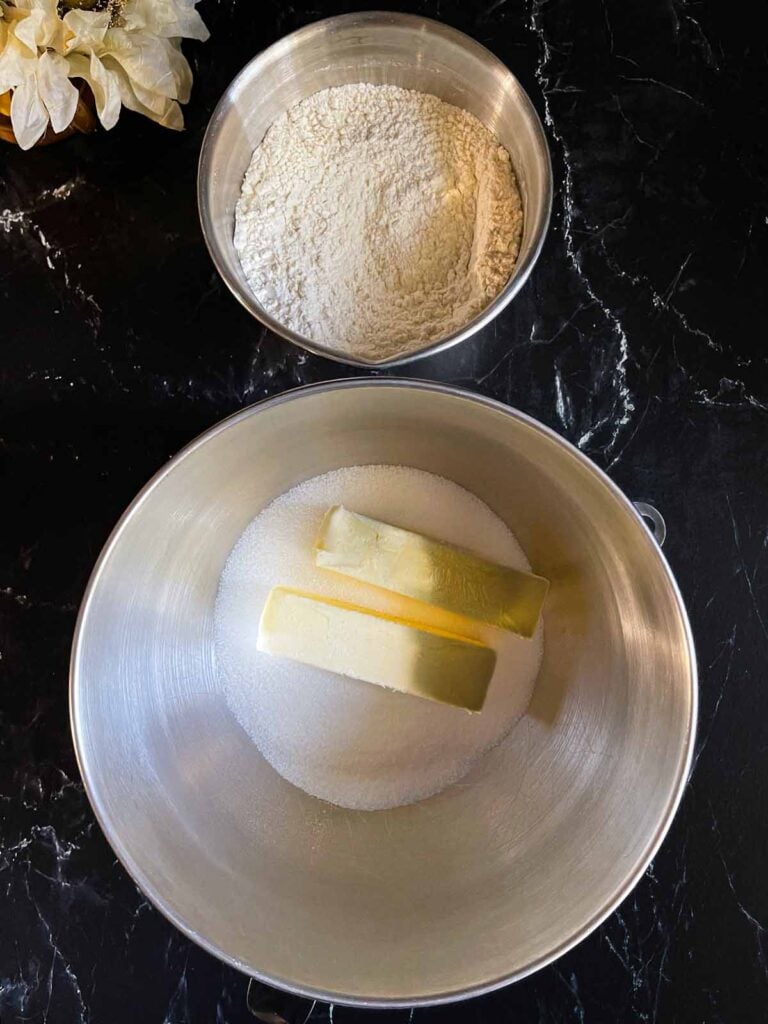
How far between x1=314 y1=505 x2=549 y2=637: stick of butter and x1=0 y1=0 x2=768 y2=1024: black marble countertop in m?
0.15

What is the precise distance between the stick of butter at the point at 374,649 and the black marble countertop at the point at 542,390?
0.19 metres

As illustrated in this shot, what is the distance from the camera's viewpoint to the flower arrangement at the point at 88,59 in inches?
28.0

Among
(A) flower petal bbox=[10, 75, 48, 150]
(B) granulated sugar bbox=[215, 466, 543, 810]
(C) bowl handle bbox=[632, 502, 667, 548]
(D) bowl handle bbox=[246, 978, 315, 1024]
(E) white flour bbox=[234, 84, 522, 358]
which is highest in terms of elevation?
(A) flower petal bbox=[10, 75, 48, 150]

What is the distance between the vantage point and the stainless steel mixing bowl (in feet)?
2.46

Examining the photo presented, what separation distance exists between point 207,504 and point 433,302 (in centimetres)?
26

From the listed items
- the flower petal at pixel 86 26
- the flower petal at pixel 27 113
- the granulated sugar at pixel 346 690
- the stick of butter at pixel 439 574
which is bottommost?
the granulated sugar at pixel 346 690

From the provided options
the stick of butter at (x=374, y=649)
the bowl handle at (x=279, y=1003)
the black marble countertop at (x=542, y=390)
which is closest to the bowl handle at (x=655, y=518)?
the black marble countertop at (x=542, y=390)

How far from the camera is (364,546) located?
0.79 m

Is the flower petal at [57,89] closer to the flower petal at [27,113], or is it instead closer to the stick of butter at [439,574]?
the flower petal at [27,113]

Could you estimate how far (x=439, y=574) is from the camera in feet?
2.63

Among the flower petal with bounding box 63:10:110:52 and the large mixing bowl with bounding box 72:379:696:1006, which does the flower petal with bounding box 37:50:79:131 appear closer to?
the flower petal with bounding box 63:10:110:52

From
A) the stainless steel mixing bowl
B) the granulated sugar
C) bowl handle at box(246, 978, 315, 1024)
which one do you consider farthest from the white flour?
bowl handle at box(246, 978, 315, 1024)

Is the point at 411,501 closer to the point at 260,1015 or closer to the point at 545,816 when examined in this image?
the point at 545,816

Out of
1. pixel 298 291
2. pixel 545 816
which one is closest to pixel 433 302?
pixel 298 291
